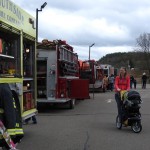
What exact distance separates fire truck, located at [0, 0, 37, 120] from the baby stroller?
244 cm

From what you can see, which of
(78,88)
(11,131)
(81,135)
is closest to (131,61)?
(78,88)

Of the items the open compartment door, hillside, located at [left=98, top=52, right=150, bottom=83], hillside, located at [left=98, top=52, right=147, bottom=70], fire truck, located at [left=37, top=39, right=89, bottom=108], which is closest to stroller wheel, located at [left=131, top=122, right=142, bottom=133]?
fire truck, located at [left=37, top=39, right=89, bottom=108]

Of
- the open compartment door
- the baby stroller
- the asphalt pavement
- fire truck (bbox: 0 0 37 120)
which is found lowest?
the asphalt pavement

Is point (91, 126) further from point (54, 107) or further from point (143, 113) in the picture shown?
point (54, 107)

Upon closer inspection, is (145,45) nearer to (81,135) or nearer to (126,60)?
(126,60)

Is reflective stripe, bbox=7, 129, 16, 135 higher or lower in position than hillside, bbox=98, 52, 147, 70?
lower

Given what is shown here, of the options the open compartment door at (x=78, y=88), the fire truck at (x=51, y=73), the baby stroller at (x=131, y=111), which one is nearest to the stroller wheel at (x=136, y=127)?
the baby stroller at (x=131, y=111)

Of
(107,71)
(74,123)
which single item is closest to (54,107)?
(74,123)

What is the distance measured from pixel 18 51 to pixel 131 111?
3.77 metres

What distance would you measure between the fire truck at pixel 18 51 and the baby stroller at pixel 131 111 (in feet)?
7.99

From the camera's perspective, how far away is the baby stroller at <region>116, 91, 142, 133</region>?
37.4 ft

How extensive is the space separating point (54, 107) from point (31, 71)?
8683mm

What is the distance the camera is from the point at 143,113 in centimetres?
1688

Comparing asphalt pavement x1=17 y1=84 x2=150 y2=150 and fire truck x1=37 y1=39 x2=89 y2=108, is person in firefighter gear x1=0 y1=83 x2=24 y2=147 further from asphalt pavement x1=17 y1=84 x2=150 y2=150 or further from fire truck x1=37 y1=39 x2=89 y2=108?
fire truck x1=37 y1=39 x2=89 y2=108
